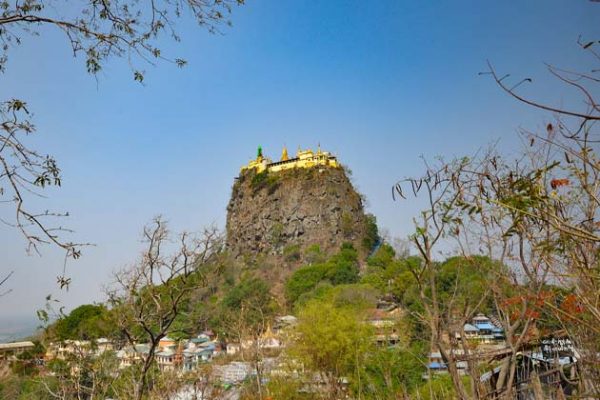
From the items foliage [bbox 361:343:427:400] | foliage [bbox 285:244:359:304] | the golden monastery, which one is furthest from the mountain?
foliage [bbox 361:343:427:400]

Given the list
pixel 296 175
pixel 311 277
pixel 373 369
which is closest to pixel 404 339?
pixel 373 369

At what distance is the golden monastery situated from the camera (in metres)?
43.6

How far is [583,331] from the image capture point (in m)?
3.09

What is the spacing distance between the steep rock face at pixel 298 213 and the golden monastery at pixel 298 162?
64 centimetres

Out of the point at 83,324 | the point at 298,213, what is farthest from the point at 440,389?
the point at 298,213

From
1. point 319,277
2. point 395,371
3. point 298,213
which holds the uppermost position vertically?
point 298,213

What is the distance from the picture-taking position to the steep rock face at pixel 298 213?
41.3 m

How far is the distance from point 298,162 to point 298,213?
517 centimetres

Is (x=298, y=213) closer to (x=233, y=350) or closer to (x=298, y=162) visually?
(x=298, y=162)

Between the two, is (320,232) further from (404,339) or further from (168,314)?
(168,314)

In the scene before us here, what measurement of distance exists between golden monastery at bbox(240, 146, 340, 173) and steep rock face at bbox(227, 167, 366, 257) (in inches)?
25.2

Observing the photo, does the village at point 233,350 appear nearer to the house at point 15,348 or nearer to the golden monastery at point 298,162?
the house at point 15,348

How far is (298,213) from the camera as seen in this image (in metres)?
42.4

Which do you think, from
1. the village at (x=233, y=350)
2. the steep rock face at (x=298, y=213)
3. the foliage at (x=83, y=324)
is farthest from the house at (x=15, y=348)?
the steep rock face at (x=298, y=213)
